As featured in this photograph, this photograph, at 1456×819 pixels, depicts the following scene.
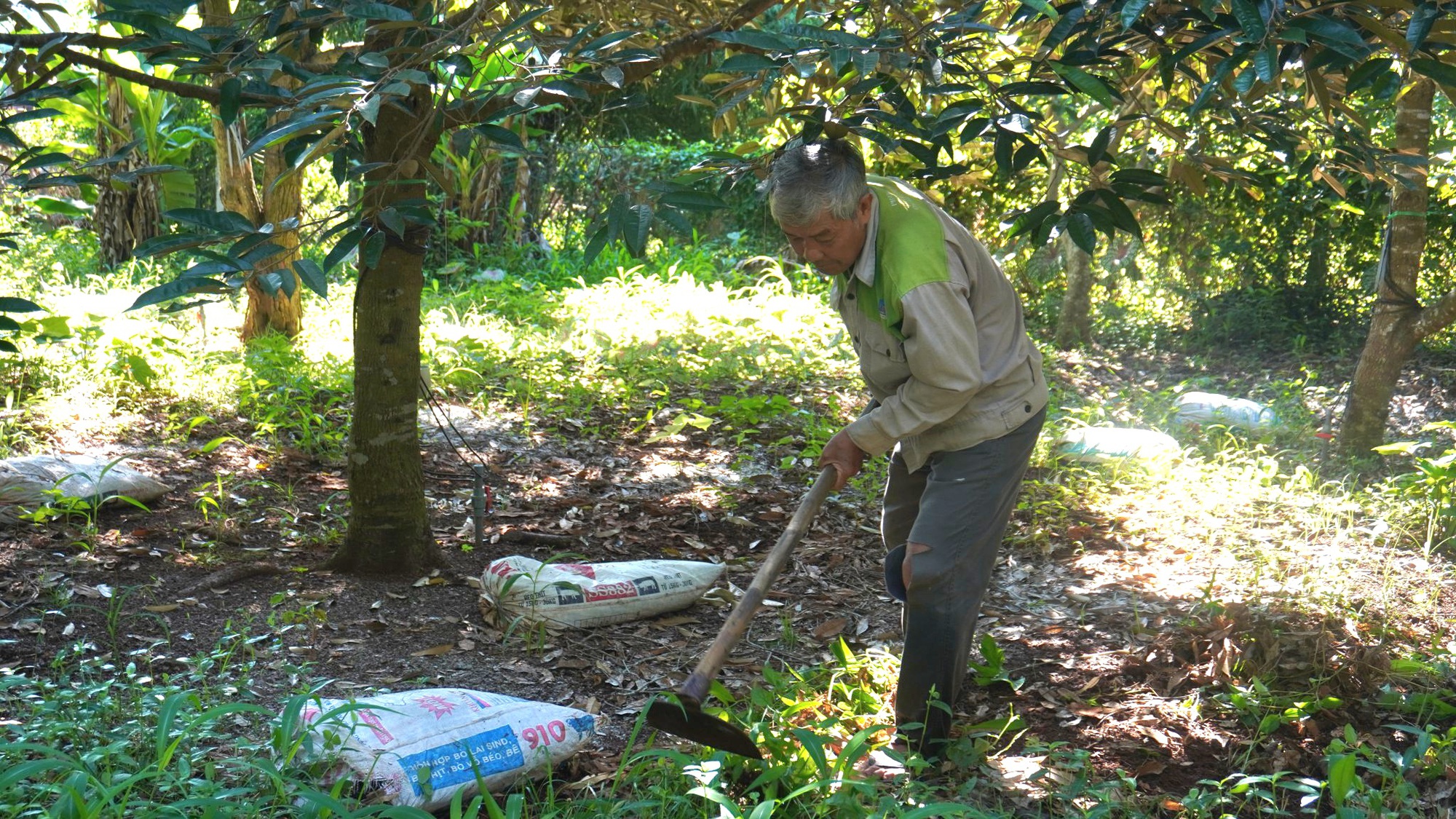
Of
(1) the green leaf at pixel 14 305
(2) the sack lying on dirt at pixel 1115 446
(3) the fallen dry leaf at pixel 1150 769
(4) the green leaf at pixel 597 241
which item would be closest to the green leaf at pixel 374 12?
(4) the green leaf at pixel 597 241

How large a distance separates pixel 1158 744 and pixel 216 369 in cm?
493

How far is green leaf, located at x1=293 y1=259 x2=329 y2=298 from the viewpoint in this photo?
1.99m

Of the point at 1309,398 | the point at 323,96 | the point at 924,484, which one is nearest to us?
the point at 323,96

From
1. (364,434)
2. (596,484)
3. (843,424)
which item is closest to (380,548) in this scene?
(364,434)

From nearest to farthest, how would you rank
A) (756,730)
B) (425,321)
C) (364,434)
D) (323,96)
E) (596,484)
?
1. (323,96)
2. (756,730)
3. (364,434)
4. (596,484)
5. (425,321)

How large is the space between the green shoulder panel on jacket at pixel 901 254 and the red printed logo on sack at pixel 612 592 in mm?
1297

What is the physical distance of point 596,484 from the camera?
15.9ft

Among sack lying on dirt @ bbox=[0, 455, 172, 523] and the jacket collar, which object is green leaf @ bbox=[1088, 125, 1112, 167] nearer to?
the jacket collar

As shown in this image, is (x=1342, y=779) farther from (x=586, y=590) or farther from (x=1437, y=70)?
(x=586, y=590)

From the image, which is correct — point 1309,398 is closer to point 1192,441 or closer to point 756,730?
point 1192,441

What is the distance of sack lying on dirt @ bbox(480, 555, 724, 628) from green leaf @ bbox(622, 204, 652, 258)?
1.51 m

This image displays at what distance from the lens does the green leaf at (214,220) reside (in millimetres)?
2113

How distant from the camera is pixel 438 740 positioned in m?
2.35

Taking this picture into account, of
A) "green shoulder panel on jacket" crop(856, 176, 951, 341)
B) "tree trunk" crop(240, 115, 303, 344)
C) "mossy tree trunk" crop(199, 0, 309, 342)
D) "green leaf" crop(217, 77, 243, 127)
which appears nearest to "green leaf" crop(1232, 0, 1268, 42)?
"green shoulder panel on jacket" crop(856, 176, 951, 341)
